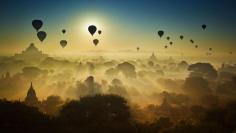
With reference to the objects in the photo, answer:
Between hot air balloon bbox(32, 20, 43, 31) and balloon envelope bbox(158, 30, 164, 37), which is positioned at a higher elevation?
hot air balloon bbox(32, 20, 43, 31)

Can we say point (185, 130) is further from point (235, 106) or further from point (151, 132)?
point (235, 106)

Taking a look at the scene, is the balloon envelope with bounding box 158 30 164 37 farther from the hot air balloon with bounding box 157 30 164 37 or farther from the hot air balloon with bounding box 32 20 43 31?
the hot air balloon with bounding box 32 20 43 31

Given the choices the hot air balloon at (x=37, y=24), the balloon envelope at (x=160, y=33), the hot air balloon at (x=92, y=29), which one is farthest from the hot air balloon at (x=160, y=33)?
the hot air balloon at (x=37, y=24)

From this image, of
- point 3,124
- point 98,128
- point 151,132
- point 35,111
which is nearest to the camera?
point 3,124

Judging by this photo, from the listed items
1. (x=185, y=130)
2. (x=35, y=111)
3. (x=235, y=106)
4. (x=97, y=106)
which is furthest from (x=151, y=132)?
(x=235, y=106)

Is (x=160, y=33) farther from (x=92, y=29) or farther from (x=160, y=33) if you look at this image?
(x=92, y=29)

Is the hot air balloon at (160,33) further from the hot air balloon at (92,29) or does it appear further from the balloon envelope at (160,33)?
the hot air balloon at (92,29)

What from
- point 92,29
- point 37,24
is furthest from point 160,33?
point 37,24

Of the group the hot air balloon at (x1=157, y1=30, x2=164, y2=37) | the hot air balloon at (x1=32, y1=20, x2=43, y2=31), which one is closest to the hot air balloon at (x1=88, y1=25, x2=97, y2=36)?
the hot air balloon at (x1=32, y1=20, x2=43, y2=31)

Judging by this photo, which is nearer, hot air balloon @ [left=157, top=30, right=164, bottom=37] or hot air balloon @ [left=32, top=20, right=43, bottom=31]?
hot air balloon @ [left=32, top=20, right=43, bottom=31]

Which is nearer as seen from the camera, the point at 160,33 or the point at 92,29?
the point at 92,29

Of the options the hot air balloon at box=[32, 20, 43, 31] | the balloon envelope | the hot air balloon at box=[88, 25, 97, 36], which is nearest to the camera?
the hot air balloon at box=[32, 20, 43, 31]
